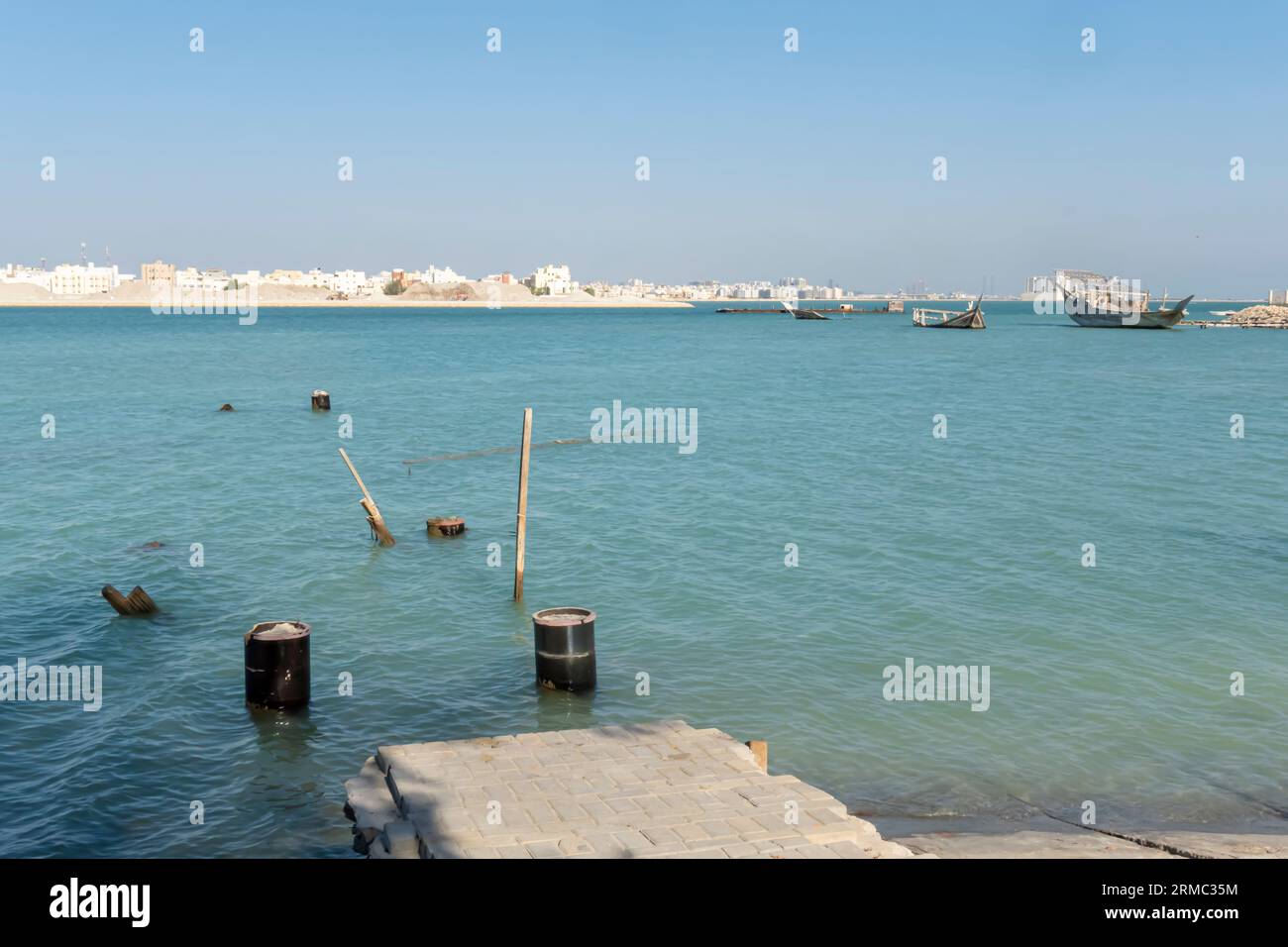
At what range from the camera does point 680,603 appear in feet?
61.7

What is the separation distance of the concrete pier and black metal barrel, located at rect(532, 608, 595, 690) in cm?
258

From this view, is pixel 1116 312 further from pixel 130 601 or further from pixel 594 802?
pixel 594 802

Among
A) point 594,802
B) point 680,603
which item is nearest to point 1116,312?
point 680,603

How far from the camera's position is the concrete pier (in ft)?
28.2

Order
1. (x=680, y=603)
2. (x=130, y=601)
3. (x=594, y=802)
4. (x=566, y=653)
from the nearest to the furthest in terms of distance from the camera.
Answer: (x=594, y=802)
(x=566, y=653)
(x=130, y=601)
(x=680, y=603)

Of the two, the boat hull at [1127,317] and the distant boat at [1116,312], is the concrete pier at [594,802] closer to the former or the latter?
the boat hull at [1127,317]

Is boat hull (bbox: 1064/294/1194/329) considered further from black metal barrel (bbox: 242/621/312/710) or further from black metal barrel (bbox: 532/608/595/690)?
black metal barrel (bbox: 242/621/312/710)

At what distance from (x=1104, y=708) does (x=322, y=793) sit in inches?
369

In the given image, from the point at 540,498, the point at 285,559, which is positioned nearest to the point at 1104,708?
the point at 285,559

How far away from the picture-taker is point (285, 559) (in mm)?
21719

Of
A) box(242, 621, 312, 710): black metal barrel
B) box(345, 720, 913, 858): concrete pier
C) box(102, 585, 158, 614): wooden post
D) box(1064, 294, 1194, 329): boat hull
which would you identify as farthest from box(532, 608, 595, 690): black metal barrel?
box(1064, 294, 1194, 329): boat hull

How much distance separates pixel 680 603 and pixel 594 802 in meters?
9.41
